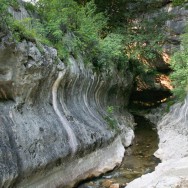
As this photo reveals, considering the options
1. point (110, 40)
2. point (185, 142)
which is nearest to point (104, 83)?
point (110, 40)

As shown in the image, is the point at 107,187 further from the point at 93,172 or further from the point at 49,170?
the point at 49,170

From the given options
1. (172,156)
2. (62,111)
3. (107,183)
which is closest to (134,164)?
(172,156)

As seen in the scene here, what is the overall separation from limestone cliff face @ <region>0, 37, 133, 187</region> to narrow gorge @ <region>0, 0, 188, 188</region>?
4 cm

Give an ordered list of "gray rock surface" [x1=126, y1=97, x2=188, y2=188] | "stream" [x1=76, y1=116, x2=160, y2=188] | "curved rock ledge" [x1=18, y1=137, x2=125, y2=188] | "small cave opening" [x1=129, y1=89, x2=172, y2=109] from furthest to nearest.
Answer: "small cave opening" [x1=129, y1=89, x2=172, y2=109]
"stream" [x1=76, y1=116, x2=160, y2=188]
"curved rock ledge" [x1=18, y1=137, x2=125, y2=188]
"gray rock surface" [x1=126, y1=97, x2=188, y2=188]

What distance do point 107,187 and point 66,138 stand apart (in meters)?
2.71

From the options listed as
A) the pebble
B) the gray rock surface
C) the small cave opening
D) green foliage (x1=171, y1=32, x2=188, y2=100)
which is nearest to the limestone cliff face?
the pebble

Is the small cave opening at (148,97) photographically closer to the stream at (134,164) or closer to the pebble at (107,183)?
the stream at (134,164)

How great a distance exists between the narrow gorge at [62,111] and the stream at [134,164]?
0.48 ft

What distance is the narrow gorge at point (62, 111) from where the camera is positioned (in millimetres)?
10523

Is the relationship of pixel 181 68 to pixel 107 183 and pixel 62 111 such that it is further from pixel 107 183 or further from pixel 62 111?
pixel 107 183

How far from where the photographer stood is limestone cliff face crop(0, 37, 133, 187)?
33.7 ft

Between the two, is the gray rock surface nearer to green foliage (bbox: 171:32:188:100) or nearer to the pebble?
the pebble

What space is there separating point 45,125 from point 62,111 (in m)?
2.18

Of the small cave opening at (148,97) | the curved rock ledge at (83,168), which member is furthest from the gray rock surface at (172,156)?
the small cave opening at (148,97)
